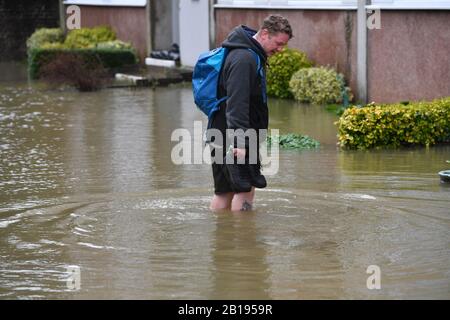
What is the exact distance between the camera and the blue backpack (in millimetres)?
7899

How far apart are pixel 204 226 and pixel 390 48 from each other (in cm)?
823

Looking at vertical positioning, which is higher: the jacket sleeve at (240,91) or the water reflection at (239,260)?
the jacket sleeve at (240,91)

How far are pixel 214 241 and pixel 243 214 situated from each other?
80cm

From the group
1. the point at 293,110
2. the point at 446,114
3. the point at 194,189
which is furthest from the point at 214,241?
the point at 293,110

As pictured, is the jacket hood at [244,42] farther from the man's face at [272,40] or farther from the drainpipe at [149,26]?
the drainpipe at [149,26]

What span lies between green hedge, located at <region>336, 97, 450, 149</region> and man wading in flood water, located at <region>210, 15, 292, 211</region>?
13.2 ft

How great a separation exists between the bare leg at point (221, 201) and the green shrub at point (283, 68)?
9074 mm

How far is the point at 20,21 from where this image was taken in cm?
2934

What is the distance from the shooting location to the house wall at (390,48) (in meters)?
14.6

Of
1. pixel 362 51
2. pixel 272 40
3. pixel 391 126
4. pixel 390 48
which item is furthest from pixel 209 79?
pixel 362 51

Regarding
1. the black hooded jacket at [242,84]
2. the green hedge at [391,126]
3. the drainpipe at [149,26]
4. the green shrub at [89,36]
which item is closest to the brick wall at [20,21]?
the green shrub at [89,36]

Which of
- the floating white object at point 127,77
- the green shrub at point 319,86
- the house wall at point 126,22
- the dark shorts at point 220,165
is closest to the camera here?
the dark shorts at point 220,165

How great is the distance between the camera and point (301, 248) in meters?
7.49
